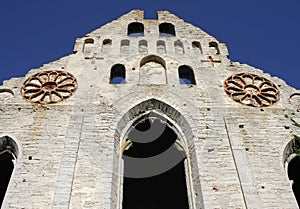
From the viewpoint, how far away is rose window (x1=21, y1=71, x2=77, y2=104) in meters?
10.5

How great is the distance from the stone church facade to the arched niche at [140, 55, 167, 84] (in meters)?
0.03

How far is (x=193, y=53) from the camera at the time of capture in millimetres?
12555

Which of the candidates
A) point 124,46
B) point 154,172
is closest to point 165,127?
point 154,172

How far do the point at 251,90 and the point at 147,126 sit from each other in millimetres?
3283

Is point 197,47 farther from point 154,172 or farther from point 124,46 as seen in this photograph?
point 154,172

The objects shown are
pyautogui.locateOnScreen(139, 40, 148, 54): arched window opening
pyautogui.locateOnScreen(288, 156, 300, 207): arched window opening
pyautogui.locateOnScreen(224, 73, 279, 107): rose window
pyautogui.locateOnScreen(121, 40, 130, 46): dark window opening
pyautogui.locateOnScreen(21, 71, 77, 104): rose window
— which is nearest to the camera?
pyautogui.locateOnScreen(288, 156, 300, 207): arched window opening

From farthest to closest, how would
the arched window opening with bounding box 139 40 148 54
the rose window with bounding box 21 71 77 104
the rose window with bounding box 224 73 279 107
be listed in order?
the arched window opening with bounding box 139 40 148 54
the rose window with bounding box 224 73 279 107
the rose window with bounding box 21 71 77 104

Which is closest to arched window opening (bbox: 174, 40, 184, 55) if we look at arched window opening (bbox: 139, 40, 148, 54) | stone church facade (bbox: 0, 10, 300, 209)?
stone church facade (bbox: 0, 10, 300, 209)

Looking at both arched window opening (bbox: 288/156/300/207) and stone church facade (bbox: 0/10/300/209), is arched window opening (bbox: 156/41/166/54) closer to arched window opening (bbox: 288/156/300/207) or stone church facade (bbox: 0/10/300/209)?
stone church facade (bbox: 0/10/300/209)

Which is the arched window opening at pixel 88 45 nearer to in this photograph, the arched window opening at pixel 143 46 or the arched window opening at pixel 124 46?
the arched window opening at pixel 124 46

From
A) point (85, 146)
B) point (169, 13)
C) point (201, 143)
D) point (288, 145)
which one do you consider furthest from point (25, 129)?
point (169, 13)

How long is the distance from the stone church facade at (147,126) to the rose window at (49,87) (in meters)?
0.03

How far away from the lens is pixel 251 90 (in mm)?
11188

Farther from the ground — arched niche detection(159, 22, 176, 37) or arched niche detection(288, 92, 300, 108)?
arched niche detection(159, 22, 176, 37)
